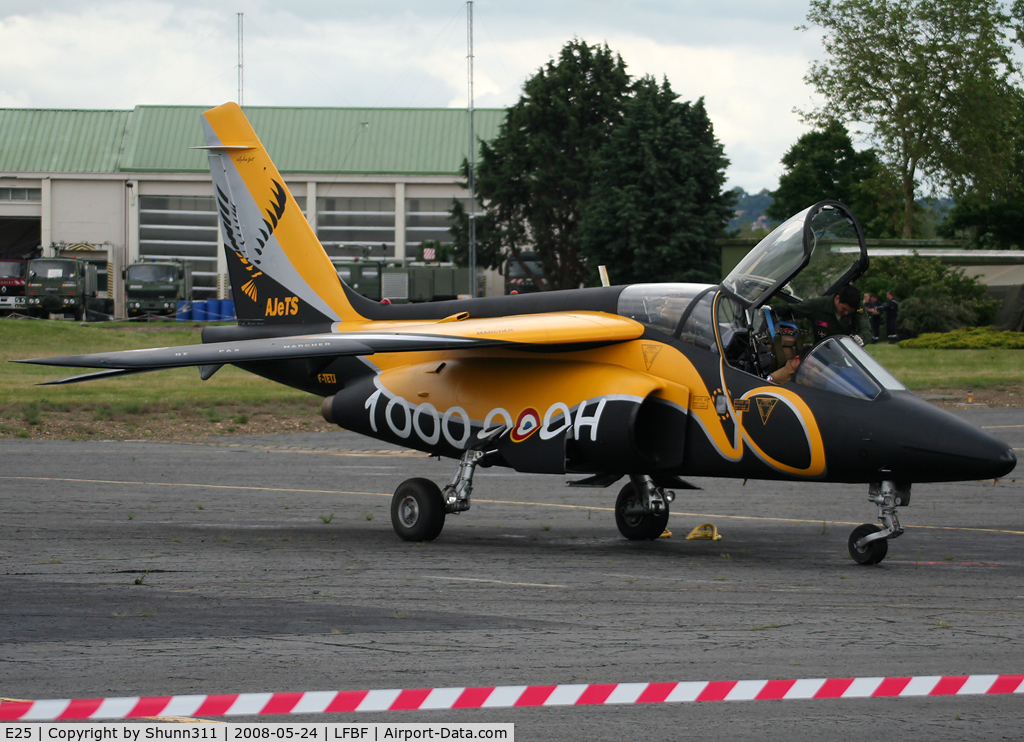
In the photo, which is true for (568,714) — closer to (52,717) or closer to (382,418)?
(52,717)

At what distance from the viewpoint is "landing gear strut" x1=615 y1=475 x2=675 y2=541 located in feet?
40.9

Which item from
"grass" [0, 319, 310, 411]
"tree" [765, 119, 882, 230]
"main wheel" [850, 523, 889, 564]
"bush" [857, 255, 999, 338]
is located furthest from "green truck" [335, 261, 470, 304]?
"main wheel" [850, 523, 889, 564]

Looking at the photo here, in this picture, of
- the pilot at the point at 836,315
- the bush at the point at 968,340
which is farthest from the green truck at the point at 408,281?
the pilot at the point at 836,315

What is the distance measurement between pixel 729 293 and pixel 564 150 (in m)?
54.2

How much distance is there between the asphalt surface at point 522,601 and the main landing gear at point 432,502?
0.72 ft

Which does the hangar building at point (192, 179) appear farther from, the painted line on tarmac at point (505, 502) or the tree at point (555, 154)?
the painted line on tarmac at point (505, 502)

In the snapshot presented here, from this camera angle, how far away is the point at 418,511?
1250cm

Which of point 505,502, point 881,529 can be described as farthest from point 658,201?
point 881,529

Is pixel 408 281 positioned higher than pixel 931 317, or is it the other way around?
pixel 408 281

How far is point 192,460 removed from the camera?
20062 mm

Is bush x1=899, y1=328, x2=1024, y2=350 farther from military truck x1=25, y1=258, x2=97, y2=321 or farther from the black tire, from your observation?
military truck x1=25, y1=258, x2=97, y2=321

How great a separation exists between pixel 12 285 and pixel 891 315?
134 ft

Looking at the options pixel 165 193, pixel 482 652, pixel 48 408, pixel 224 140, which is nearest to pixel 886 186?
pixel 165 193

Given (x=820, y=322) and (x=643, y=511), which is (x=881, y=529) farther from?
(x=643, y=511)
